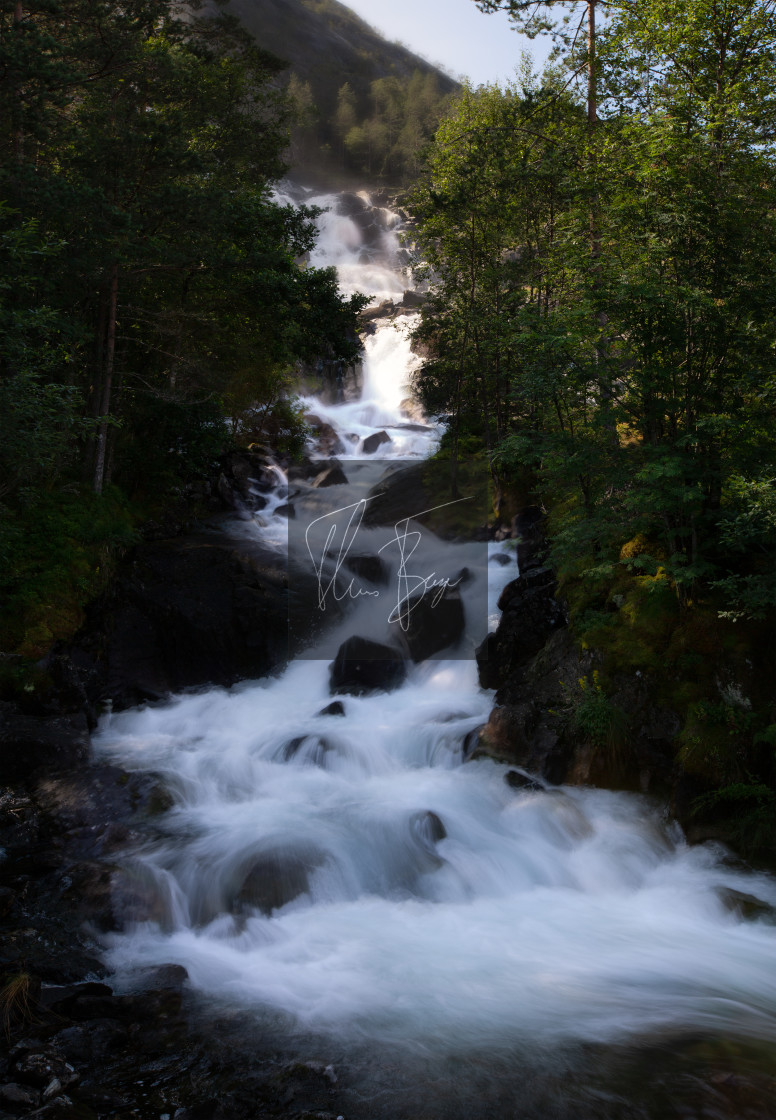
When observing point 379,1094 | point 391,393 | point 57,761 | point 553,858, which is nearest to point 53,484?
point 57,761

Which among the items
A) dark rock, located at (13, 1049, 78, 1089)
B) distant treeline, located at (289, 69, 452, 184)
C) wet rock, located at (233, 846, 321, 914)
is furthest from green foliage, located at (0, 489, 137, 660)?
distant treeline, located at (289, 69, 452, 184)

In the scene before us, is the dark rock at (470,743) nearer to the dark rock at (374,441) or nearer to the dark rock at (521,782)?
the dark rock at (521,782)

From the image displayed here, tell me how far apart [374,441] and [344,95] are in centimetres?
6621

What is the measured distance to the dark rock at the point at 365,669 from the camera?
1267cm

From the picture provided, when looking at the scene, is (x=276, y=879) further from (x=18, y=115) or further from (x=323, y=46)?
(x=323, y=46)

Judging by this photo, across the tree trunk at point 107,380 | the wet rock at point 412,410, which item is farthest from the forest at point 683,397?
the wet rock at point 412,410

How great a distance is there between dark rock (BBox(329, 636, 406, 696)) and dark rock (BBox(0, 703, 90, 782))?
4387 mm

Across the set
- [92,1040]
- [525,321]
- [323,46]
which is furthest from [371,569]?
[323,46]

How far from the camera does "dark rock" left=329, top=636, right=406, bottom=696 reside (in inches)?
499

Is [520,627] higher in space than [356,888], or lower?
higher

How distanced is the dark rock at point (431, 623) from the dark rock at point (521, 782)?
359 cm

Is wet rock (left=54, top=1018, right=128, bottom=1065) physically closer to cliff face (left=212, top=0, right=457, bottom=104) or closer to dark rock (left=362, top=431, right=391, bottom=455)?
dark rock (left=362, top=431, right=391, bottom=455)

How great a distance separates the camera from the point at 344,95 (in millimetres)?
75750

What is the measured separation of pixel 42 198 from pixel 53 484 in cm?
505
